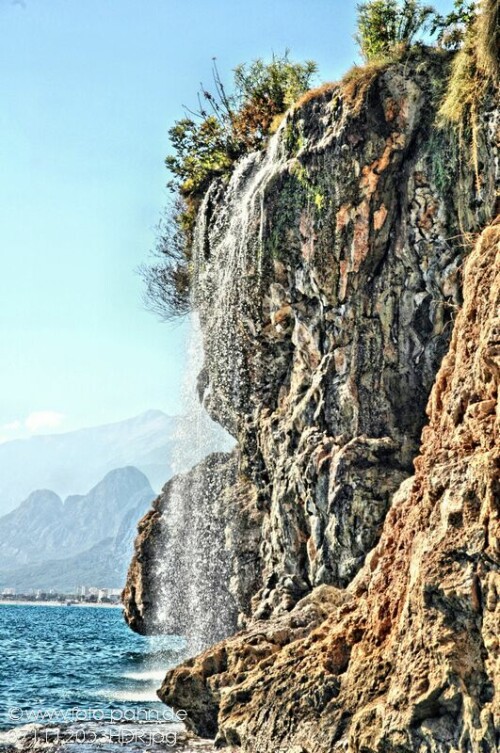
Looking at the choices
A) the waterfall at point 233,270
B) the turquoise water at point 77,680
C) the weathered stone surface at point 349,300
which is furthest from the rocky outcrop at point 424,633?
the waterfall at point 233,270

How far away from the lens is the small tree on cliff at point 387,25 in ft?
66.2

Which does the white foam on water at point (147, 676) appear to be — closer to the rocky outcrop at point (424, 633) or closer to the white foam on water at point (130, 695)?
the white foam on water at point (130, 695)

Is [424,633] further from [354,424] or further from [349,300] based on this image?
[349,300]

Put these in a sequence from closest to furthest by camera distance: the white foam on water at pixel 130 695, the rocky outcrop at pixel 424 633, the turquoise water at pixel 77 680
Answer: the rocky outcrop at pixel 424 633, the turquoise water at pixel 77 680, the white foam on water at pixel 130 695

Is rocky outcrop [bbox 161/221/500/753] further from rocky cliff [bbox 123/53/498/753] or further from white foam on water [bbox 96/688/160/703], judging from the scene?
white foam on water [bbox 96/688/160/703]

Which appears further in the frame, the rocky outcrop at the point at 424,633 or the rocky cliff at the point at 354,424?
the rocky cliff at the point at 354,424

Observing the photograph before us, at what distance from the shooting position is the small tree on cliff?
66.2ft

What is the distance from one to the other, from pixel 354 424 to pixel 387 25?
9.70 meters

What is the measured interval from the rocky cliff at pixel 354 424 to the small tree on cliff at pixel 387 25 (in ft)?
2.88

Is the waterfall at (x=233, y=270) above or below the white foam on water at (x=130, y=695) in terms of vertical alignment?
above

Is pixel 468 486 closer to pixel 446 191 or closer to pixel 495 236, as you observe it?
pixel 495 236

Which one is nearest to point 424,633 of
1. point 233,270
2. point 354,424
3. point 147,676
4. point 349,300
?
point 354,424

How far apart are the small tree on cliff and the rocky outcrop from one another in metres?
8.75

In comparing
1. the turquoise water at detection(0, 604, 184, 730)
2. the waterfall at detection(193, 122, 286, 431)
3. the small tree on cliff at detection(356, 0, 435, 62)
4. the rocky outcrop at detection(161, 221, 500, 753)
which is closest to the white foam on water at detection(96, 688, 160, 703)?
the turquoise water at detection(0, 604, 184, 730)
